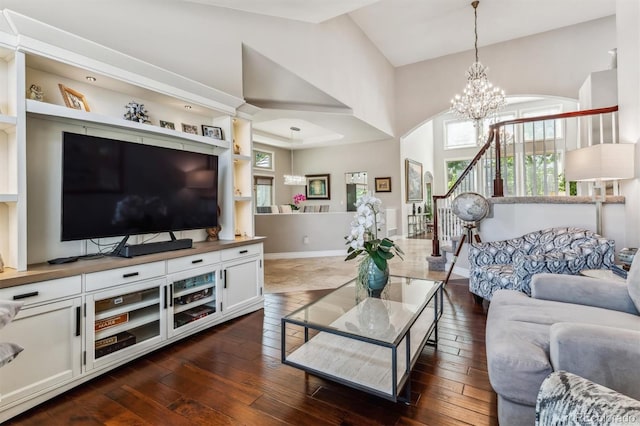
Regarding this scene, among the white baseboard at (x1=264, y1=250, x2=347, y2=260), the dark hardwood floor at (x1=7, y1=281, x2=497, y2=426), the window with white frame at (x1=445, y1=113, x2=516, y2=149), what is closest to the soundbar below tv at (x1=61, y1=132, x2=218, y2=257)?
the dark hardwood floor at (x1=7, y1=281, x2=497, y2=426)

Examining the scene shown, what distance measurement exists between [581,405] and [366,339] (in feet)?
3.17

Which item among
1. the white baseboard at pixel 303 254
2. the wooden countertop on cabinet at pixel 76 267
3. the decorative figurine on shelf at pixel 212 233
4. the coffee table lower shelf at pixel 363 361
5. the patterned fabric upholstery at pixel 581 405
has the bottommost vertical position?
the coffee table lower shelf at pixel 363 361

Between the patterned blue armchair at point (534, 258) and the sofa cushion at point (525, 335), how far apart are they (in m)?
0.68

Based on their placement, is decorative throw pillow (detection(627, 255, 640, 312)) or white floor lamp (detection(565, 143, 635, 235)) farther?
white floor lamp (detection(565, 143, 635, 235))

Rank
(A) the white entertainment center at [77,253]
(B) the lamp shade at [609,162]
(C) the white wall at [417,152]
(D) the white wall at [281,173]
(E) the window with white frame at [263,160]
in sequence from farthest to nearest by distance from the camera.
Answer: (D) the white wall at [281,173]
(E) the window with white frame at [263,160]
(C) the white wall at [417,152]
(B) the lamp shade at [609,162]
(A) the white entertainment center at [77,253]

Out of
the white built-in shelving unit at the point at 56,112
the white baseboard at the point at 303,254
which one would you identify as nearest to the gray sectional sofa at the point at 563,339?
the white built-in shelving unit at the point at 56,112

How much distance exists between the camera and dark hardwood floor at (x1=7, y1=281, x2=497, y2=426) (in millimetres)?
1638

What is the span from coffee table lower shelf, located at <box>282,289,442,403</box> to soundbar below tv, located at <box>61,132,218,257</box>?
4.73 ft

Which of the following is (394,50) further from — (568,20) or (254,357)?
(254,357)

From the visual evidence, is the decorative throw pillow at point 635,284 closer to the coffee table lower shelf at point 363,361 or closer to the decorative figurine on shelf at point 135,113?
the coffee table lower shelf at point 363,361

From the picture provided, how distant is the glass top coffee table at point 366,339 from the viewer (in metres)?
1.65

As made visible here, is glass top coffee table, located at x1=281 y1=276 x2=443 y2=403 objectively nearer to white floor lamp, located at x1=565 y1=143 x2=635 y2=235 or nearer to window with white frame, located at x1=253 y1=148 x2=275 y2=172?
white floor lamp, located at x1=565 y1=143 x2=635 y2=235

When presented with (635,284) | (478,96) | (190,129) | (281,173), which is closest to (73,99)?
(190,129)

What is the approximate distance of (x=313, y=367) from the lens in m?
1.82
